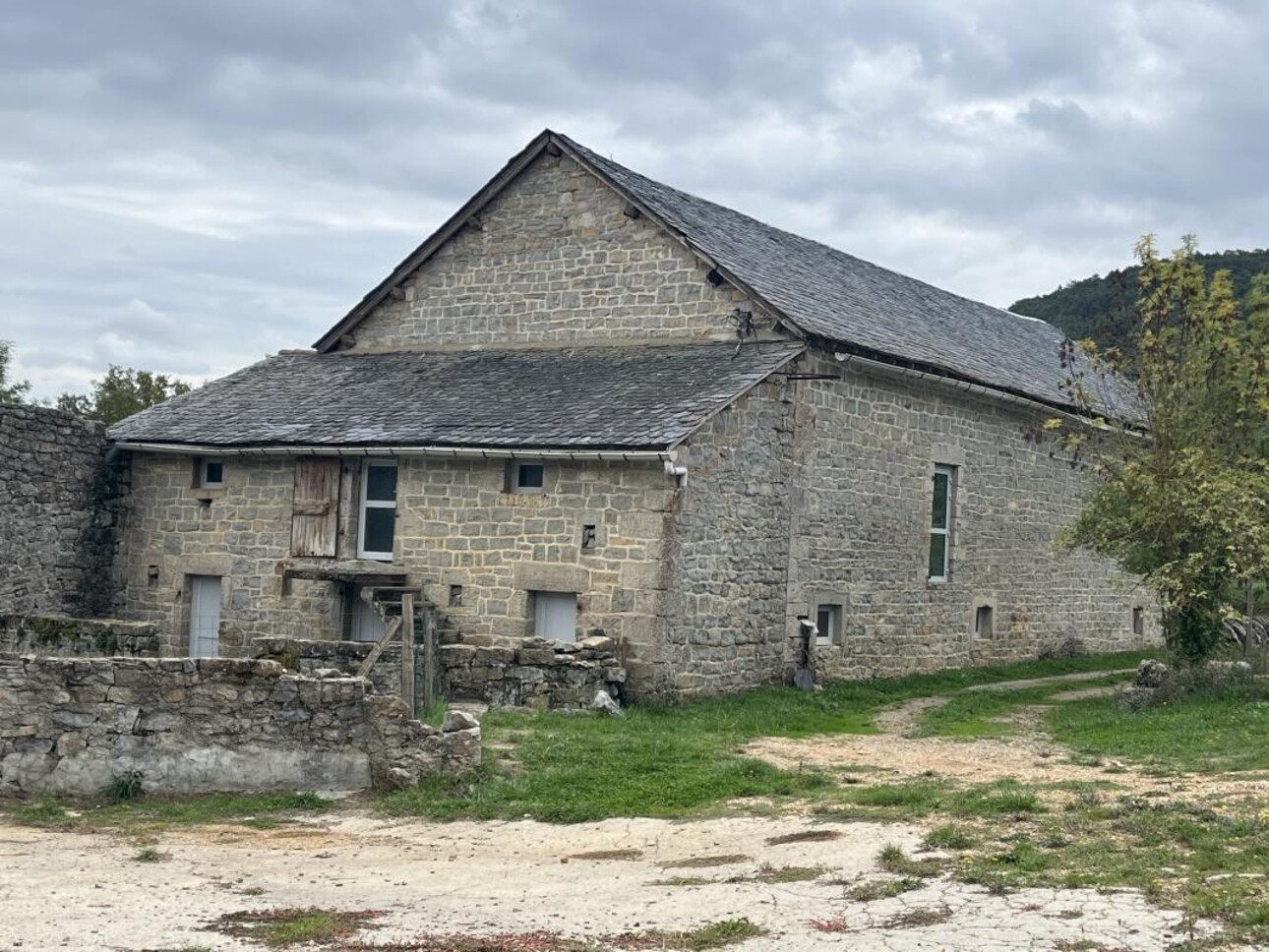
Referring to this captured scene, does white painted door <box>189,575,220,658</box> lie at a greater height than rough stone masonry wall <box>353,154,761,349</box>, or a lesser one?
lesser

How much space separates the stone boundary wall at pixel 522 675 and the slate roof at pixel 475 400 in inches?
99.7

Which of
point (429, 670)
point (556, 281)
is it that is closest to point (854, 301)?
point (556, 281)

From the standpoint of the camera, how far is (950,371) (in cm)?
2267

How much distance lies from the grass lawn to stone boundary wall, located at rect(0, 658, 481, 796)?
621 mm

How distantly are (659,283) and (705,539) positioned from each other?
477 cm

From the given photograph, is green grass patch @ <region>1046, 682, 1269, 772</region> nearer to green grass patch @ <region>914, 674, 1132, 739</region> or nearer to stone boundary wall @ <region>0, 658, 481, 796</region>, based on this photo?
green grass patch @ <region>914, 674, 1132, 739</region>

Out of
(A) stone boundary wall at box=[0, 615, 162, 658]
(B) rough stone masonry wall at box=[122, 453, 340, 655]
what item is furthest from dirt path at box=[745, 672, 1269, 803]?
(A) stone boundary wall at box=[0, 615, 162, 658]

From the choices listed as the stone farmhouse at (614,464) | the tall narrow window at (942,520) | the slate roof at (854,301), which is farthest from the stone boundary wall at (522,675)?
the tall narrow window at (942,520)

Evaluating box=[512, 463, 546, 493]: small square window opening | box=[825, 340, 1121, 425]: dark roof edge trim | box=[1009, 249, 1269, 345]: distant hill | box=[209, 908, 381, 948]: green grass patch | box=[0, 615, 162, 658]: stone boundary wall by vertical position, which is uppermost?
box=[1009, 249, 1269, 345]: distant hill

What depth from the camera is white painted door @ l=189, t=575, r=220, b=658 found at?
21.9 metres

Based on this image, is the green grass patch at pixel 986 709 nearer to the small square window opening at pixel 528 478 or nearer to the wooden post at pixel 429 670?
the wooden post at pixel 429 670

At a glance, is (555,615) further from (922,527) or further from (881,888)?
(881,888)

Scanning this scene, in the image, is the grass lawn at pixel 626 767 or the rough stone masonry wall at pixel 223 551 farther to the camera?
the rough stone masonry wall at pixel 223 551

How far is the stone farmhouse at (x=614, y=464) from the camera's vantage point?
18.9m
